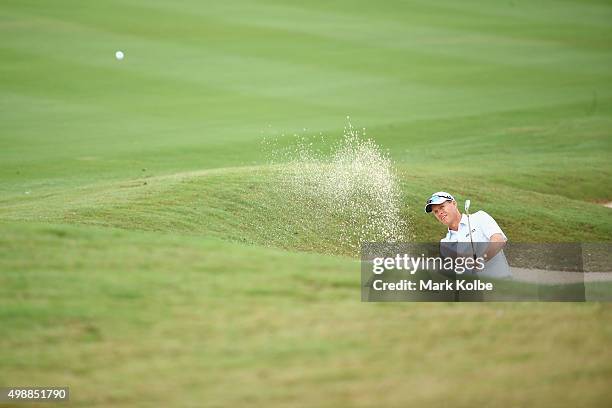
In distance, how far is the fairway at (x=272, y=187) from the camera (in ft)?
19.6

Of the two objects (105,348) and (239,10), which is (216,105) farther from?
(105,348)

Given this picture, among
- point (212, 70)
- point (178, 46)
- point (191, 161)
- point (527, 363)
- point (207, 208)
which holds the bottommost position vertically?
point (527, 363)

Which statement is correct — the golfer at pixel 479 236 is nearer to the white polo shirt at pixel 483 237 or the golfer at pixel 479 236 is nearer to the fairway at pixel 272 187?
the white polo shirt at pixel 483 237

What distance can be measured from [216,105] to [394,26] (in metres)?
12.7

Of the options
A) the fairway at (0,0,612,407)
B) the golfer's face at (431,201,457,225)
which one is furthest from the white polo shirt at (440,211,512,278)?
the fairway at (0,0,612,407)

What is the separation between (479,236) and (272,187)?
6.27m

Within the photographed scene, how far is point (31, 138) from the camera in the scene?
68.0ft

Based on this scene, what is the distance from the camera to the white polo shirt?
8148 millimetres

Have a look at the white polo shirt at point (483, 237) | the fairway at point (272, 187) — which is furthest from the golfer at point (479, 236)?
the fairway at point (272, 187)

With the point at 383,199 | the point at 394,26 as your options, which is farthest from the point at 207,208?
the point at 394,26

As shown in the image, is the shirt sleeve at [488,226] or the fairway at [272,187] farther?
the shirt sleeve at [488,226]

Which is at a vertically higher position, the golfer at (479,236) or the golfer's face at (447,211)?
the golfer's face at (447,211)

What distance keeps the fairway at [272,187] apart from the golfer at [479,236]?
1.14 metres

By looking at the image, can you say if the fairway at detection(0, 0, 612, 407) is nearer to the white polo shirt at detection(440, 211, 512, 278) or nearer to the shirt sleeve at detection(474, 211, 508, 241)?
the white polo shirt at detection(440, 211, 512, 278)
